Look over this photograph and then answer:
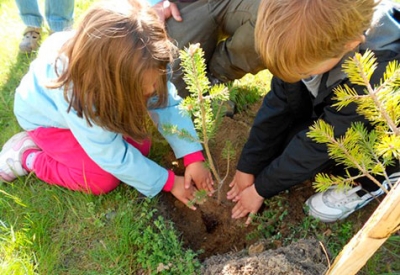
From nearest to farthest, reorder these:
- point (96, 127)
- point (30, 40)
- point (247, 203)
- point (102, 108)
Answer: point (102, 108) → point (96, 127) → point (247, 203) → point (30, 40)

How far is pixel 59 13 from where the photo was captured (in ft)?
9.16

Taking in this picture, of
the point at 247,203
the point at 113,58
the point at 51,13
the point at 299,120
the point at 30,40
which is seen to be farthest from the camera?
the point at 30,40

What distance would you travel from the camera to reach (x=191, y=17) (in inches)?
93.0

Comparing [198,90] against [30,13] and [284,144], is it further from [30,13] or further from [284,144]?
[30,13]

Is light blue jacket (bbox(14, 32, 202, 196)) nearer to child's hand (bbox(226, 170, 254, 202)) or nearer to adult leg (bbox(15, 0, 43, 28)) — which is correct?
child's hand (bbox(226, 170, 254, 202))

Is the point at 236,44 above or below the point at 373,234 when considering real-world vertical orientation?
below

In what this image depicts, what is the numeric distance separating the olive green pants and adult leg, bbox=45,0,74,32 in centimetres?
83

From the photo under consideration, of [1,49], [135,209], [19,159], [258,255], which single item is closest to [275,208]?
[258,255]

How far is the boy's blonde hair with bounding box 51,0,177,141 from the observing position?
146 cm

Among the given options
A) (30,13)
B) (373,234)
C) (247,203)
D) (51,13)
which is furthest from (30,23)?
(373,234)

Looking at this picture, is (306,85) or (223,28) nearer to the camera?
(306,85)

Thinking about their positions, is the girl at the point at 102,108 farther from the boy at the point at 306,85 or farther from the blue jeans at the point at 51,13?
the blue jeans at the point at 51,13

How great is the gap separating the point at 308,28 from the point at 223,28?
4.20 ft

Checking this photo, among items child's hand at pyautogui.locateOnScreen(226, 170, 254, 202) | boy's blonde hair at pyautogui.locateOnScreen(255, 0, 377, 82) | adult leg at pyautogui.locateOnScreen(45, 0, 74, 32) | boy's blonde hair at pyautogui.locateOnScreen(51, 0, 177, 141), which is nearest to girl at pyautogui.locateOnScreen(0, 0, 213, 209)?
boy's blonde hair at pyautogui.locateOnScreen(51, 0, 177, 141)
